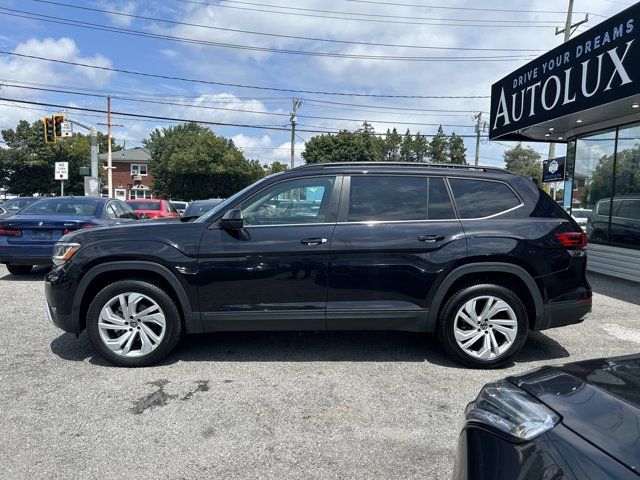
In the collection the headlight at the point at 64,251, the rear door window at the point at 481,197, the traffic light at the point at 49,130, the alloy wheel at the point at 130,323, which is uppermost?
the traffic light at the point at 49,130

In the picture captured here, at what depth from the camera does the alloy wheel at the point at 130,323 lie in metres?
3.97

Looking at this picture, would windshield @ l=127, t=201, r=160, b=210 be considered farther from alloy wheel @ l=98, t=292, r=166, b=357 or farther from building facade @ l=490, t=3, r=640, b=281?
alloy wheel @ l=98, t=292, r=166, b=357

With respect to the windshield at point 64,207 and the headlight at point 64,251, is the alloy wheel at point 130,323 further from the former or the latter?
the windshield at point 64,207

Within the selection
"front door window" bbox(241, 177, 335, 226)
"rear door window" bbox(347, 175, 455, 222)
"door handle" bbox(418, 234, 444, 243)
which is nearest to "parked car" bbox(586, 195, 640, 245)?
"rear door window" bbox(347, 175, 455, 222)

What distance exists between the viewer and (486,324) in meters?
4.05

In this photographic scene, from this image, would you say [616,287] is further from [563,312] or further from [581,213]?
[563,312]

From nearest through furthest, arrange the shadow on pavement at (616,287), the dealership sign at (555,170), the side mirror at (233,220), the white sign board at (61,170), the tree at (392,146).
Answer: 1. the side mirror at (233,220)
2. the shadow on pavement at (616,287)
3. the dealership sign at (555,170)
4. the white sign board at (61,170)
5. the tree at (392,146)

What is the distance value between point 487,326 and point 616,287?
18.6 ft

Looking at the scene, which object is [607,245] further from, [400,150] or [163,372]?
[400,150]

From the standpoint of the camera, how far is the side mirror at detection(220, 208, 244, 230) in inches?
152

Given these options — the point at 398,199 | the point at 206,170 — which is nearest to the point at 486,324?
the point at 398,199

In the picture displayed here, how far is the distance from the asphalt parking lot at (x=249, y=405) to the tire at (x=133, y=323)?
0.49ft

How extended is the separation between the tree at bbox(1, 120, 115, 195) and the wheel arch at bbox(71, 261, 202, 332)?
5232 centimetres

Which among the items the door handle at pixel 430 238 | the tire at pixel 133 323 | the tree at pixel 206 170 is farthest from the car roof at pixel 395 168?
the tree at pixel 206 170
